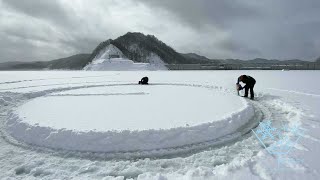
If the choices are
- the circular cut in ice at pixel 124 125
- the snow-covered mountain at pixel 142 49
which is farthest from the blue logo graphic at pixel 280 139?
the snow-covered mountain at pixel 142 49

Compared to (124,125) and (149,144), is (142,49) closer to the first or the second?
(124,125)

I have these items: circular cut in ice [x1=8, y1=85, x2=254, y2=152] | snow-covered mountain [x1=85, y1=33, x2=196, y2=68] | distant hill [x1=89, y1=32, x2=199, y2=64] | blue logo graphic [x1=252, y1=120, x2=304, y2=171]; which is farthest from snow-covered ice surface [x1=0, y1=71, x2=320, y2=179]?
distant hill [x1=89, y1=32, x2=199, y2=64]

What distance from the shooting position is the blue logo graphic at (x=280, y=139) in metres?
4.97

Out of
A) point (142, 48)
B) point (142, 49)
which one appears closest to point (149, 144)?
point (142, 49)

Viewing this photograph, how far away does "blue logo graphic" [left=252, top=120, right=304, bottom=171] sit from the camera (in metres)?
4.97

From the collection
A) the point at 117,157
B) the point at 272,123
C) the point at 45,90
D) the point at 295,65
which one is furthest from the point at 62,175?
the point at 295,65

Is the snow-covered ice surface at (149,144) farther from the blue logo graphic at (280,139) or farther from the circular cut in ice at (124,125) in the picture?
the blue logo graphic at (280,139)

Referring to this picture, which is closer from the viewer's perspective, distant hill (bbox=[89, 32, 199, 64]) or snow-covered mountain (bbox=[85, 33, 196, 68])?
snow-covered mountain (bbox=[85, 33, 196, 68])

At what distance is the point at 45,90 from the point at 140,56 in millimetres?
145288

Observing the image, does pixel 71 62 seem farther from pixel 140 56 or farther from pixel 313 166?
pixel 313 166

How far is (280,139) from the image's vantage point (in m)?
6.38

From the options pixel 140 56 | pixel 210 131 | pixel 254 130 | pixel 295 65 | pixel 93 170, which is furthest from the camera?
pixel 140 56

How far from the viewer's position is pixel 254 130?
7590mm

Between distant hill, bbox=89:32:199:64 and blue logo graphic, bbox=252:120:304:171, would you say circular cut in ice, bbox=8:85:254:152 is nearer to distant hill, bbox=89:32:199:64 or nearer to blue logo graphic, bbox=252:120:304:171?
blue logo graphic, bbox=252:120:304:171
